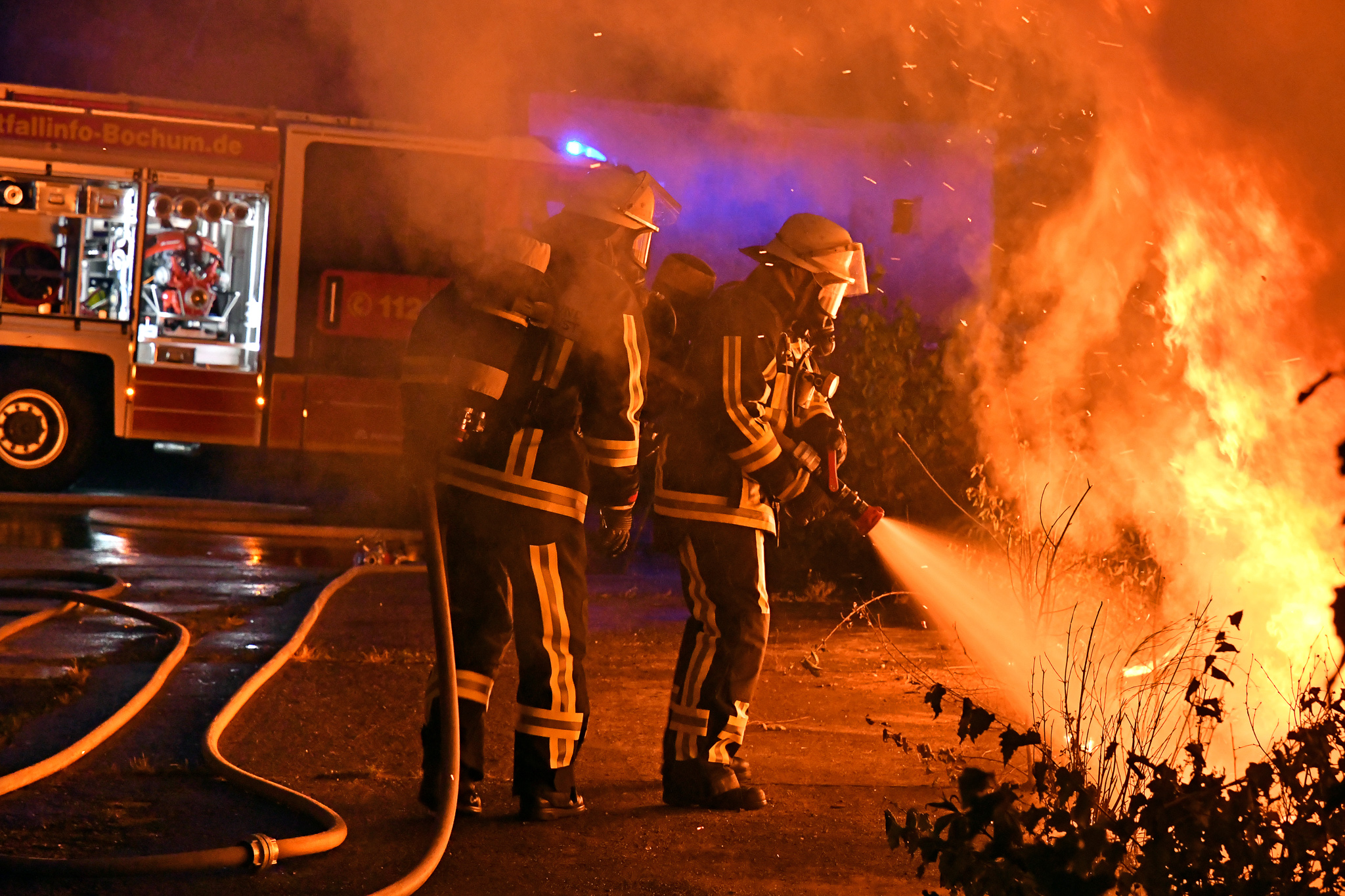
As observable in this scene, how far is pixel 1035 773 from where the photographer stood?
10.0 feet

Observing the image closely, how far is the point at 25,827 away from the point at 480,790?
1.40m

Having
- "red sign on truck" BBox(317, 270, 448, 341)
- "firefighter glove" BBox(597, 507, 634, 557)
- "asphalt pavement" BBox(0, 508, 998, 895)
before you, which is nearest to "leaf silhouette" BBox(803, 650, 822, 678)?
"asphalt pavement" BBox(0, 508, 998, 895)

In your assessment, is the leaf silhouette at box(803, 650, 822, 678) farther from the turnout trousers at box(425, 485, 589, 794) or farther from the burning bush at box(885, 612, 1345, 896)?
the burning bush at box(885, 612, 1345, 896)

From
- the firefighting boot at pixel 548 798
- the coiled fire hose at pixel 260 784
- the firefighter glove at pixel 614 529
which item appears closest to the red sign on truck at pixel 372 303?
the coiled fire hose at pixel 260 784

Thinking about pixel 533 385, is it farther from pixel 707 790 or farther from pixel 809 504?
pixel 707 790

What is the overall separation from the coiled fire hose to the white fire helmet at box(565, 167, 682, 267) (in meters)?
1.04

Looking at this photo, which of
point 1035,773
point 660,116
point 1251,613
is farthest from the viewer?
point 660,116

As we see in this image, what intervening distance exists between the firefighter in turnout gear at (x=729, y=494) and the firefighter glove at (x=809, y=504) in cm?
7

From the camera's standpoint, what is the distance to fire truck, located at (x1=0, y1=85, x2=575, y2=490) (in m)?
11.6

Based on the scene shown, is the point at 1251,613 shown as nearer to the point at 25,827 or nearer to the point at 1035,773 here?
the point at 1035,773

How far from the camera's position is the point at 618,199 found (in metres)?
4.47

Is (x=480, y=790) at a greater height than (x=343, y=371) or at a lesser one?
lesser

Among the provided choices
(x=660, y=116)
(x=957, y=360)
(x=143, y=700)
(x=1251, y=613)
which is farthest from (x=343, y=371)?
(x=1251, y=613)

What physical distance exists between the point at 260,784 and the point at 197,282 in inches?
338
